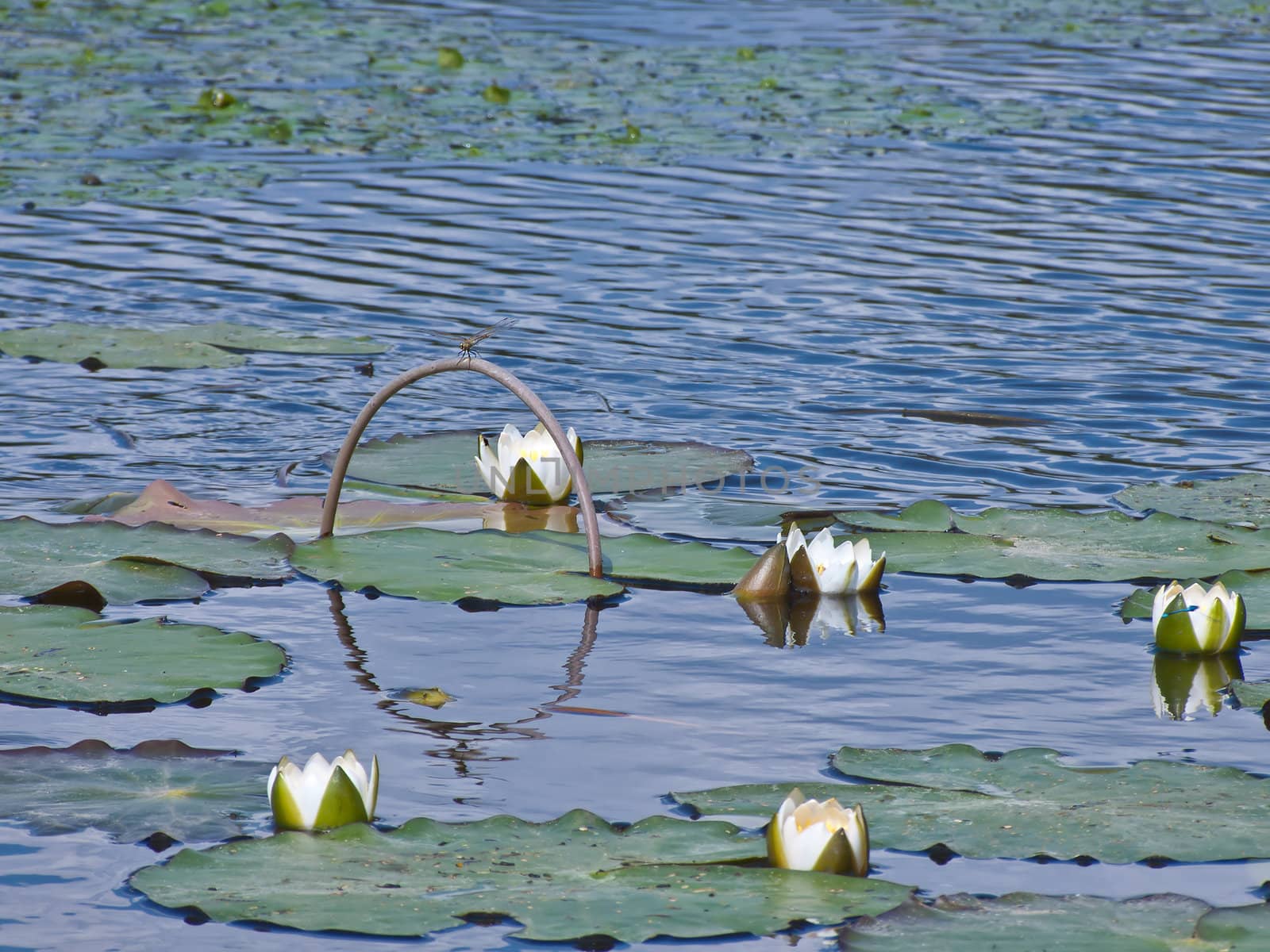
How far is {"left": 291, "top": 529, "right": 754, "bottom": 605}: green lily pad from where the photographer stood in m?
4.89

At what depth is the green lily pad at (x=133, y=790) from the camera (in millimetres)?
3480

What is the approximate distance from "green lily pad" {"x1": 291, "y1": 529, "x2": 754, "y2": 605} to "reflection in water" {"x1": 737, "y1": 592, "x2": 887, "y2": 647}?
144 mm

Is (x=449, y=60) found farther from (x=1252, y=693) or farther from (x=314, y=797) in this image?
(x=314, y=797)

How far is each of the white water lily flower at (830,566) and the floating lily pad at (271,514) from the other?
1042 millimetres

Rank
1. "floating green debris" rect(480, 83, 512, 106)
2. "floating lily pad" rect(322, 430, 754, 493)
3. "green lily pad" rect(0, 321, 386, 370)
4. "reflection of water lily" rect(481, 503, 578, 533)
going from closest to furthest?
"reflection of water lily" rect(481, 503, 578, 533)
"floating lily pad" rect(322, 430, 754, 493)
"green lily pad" rect(0, 321, 386, 370)
"floating green debris" rect(480, 83, 512, 106)

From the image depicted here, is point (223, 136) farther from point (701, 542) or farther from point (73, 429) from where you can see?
point (701, 542)

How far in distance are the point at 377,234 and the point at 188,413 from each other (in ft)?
12.1

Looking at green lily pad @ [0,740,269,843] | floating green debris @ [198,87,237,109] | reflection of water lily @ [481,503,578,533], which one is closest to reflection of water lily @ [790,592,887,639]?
reflection of water lily @ [481,503,578,533]

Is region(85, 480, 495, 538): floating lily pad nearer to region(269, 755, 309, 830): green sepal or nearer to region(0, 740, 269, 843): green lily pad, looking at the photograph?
region(0, 740, 269, 843): green lily pad

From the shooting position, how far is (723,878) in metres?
3.20

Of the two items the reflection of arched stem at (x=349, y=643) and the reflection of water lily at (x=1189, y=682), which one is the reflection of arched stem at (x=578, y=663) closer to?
the reflection of arched stem at (x=349, y=643)

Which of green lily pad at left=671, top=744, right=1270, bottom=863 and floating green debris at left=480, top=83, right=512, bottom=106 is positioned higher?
floating green debris at left=480, top=83, right=512, bottom=106

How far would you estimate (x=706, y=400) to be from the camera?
7.48 metres

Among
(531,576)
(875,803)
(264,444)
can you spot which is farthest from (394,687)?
(264,444)
